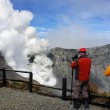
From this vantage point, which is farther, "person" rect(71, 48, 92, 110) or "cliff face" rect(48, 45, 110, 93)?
"cliff face" rect(48, 45, 110, 93)

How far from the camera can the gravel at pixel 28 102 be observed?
10989 millimetres

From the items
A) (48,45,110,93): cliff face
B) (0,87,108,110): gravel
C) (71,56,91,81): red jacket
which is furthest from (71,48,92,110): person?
(48,45,110,93): cliff face

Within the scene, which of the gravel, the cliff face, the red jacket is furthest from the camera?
the cliff face

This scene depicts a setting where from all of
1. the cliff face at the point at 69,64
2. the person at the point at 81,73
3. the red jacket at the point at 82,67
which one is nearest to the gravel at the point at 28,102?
the person at the point at 81,73

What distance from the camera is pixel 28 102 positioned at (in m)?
11.8

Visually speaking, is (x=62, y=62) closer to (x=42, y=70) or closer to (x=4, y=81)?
(x=42, y=70)

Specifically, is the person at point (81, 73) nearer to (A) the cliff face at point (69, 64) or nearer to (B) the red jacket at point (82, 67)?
(B) the red jacket at point (82, 67)

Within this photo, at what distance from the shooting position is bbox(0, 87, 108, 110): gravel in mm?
10989

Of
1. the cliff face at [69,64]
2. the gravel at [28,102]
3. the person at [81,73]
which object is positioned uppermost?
the person at [81,73]

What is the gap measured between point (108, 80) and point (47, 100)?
86.6 meters

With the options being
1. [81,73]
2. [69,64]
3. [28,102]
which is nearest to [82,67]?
[81,73]

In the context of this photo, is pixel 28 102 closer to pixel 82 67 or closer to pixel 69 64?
pixel 82 67

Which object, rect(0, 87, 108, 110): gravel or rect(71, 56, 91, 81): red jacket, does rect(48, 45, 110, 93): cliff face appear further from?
rect(71, 56, 91, 81): red jacket

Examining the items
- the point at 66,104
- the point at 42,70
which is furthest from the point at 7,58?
the point at 66,104
